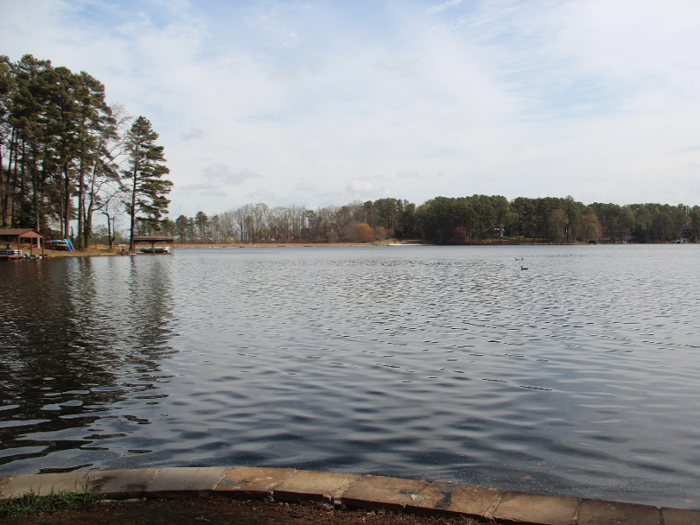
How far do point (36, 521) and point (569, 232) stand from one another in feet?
589

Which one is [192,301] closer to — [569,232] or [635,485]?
[635,485]

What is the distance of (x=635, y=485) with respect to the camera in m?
5.12

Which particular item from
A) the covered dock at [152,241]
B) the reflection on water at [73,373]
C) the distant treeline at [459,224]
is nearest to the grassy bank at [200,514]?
the reflection on water at [73,373]

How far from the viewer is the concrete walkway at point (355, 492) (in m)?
4.05

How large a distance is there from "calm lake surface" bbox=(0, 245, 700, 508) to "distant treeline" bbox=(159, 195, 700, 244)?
155560 millimetres

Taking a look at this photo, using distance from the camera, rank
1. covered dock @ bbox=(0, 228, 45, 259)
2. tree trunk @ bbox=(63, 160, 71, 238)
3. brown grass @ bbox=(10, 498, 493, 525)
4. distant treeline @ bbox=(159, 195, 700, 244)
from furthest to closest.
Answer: distant treeline @ bbox=(159, 195, 700, 244)
tree trunk @ bbox=(63, 160, 71, 238)
covered dock @ bbox=(0, 228, 45, 259)
brown grass @ bbox=(10, 498, 493, 525)

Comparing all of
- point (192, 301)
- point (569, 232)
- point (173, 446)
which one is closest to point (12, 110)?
point (192, 301)

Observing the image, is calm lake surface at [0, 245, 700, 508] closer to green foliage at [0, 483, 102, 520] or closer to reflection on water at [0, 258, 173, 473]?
reflection on water at [0, 258, 173, 473]

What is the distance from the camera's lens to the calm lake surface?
5.71 meters

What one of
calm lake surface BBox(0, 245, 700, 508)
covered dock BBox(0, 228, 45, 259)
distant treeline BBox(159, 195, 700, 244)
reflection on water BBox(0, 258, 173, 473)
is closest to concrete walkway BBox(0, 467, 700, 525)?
calm lake surface BBox(0, 245, 700, 508)

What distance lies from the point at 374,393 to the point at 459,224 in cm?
16860

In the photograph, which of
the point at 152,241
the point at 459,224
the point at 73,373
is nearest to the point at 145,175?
the point at 152,241

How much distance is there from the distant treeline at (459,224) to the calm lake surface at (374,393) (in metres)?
156

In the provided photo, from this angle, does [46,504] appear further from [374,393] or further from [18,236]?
[18,236]
